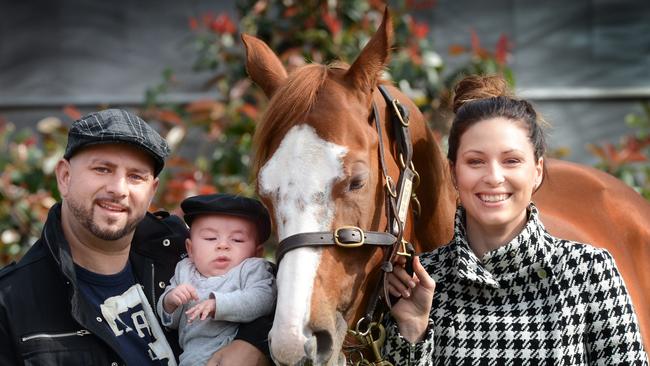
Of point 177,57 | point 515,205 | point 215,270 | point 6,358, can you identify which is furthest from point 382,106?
point 177,57

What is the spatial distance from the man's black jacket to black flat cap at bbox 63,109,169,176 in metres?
0.27

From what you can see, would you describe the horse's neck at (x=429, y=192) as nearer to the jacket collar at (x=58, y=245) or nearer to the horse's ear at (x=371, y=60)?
the horse's ear at (x=371, y=60)

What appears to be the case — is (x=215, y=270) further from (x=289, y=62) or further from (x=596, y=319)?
(x=289, y=62)

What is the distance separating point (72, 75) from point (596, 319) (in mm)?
5704

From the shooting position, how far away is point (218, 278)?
252 centimetres

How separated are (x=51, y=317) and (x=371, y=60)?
1.27m

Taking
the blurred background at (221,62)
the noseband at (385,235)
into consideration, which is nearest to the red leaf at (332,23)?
the blurred background at (221,62)

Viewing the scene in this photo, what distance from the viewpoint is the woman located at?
7.42 ft

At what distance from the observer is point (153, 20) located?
6855mm

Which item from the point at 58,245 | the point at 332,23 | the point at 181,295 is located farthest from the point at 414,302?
the point at 332,23

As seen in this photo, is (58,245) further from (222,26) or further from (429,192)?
(222,26)

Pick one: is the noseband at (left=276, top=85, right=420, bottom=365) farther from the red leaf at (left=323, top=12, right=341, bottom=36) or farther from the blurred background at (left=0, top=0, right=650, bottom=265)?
the blurred background at (left=0, top=0, right=650, bottom=265)

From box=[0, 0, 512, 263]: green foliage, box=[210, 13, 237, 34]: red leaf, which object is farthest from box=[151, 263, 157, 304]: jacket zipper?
box=[210, 13, 237, 34]: red leaf

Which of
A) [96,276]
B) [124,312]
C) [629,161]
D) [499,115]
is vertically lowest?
[124,312]
